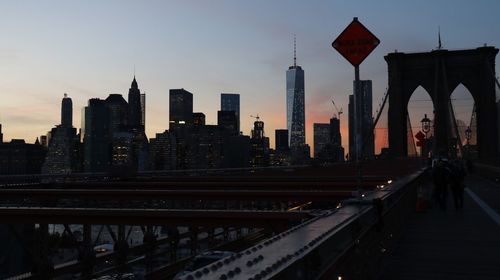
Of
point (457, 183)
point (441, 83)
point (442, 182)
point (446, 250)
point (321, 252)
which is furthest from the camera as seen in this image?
point (441, 83)

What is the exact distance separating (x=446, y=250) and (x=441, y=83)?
108 meters

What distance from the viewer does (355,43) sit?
9.30 m

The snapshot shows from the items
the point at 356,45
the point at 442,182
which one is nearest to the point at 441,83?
the point at 442,182

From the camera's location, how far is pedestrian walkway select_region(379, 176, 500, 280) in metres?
8.06

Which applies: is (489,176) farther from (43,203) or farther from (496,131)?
(496,131)

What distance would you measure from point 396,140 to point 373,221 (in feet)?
345

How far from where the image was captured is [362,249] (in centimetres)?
639

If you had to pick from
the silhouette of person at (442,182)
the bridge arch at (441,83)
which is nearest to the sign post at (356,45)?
the silhouette of person at (442,182)

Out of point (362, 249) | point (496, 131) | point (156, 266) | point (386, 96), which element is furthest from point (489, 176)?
point (386, 96)

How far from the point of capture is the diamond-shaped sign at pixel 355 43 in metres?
9.22

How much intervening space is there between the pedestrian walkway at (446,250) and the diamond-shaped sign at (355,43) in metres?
3.40

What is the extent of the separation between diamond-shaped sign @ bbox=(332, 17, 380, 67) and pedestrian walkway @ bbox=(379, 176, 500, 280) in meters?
3.40

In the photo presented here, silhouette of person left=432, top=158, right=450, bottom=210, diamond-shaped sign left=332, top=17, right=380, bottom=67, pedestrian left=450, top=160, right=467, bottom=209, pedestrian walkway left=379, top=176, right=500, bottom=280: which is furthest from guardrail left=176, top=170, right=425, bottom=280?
pedestrian left=450, top=160, right=467, bottom=209

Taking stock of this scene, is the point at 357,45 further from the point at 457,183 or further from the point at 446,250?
the point at 457,183
